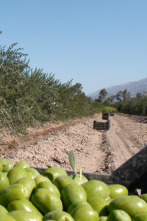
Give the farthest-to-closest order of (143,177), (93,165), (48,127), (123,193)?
(48,127)
(93,165)
(143,177)
(123,193)

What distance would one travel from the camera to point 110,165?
345 inches

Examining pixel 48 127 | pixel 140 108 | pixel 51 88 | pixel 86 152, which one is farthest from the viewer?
pixel 140 108

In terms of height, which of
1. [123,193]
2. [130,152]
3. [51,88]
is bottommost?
[130,152]

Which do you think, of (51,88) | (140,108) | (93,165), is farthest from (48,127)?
(140,108)

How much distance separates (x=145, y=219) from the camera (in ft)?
5.04

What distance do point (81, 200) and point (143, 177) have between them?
90cm

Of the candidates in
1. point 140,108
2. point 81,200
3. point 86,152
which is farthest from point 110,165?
point 140,108

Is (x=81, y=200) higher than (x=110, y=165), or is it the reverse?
(x=81, y=200)

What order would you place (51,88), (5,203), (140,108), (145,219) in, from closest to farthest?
(145,219)
(5,203)
(51,88)
(140,108)

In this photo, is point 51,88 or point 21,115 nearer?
point 21,115

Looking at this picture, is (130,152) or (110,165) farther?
(130,152)

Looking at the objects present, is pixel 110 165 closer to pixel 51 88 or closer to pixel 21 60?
pixel 21 60

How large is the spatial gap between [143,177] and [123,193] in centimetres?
37

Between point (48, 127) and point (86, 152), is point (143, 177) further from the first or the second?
point (48, 127)
